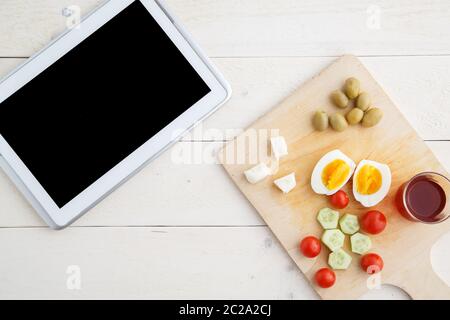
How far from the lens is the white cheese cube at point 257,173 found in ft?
2.91

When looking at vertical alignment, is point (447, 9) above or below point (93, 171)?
below

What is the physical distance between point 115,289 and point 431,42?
0.76 meters

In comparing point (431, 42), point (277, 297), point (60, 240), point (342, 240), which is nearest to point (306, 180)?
point (342, 240)

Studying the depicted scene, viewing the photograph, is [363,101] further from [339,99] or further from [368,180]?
[368,180]

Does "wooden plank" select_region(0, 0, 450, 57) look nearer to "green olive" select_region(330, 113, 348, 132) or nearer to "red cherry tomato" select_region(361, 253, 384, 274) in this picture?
Answer: "green olive" select_region(330, 113, 348, 132)

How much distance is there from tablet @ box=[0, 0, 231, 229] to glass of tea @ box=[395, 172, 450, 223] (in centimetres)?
39

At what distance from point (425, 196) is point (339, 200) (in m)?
0.16

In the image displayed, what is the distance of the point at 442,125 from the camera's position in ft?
3.04

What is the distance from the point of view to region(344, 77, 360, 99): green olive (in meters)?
0.89

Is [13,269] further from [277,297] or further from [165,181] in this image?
[277,297]

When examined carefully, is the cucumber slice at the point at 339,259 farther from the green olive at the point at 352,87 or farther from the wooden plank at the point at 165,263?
the green olive at the point at 352,87

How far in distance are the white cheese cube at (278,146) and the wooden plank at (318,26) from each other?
0.17 metres

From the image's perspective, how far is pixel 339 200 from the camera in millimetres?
876
